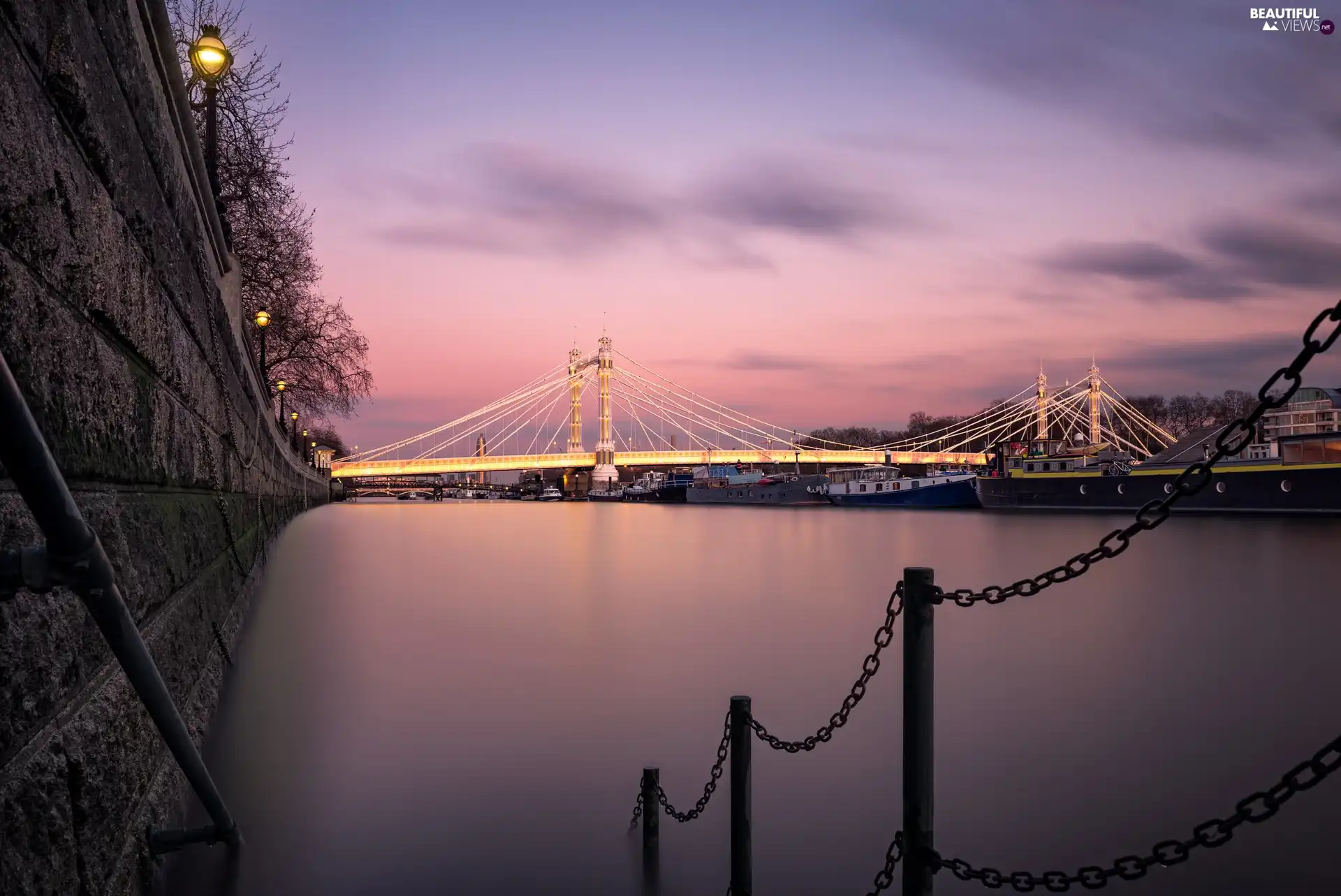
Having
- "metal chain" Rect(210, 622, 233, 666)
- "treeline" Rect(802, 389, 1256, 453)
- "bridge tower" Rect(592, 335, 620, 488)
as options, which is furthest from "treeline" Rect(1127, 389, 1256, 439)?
"metal chain" Rect(210, 622, 233, 666)

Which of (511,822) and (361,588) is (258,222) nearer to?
(361,588)

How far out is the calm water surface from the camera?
13.6ft

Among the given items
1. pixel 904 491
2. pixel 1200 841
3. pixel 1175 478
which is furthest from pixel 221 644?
pixel 904 491

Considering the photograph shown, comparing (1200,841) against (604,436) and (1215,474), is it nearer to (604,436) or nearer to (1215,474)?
(1215,474)

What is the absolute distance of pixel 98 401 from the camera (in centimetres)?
236

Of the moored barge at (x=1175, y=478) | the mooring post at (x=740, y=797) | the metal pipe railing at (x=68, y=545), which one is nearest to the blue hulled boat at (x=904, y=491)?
the moored barge at (x=1175, y=478)

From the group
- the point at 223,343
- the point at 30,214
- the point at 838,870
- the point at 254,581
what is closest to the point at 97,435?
the point at 30,214

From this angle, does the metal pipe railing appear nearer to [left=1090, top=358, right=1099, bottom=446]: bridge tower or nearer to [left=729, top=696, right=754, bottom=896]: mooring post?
[left=729, top=696, right=754, bottom=896]: mooring post

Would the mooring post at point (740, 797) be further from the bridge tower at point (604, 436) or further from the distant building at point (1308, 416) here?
the bridge tower at point (604, 436)

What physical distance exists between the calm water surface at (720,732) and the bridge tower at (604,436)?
196 ft

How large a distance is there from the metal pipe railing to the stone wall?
0.57 ft

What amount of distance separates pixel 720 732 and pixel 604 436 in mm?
73005

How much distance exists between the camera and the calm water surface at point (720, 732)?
163 inches

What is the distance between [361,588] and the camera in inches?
570
